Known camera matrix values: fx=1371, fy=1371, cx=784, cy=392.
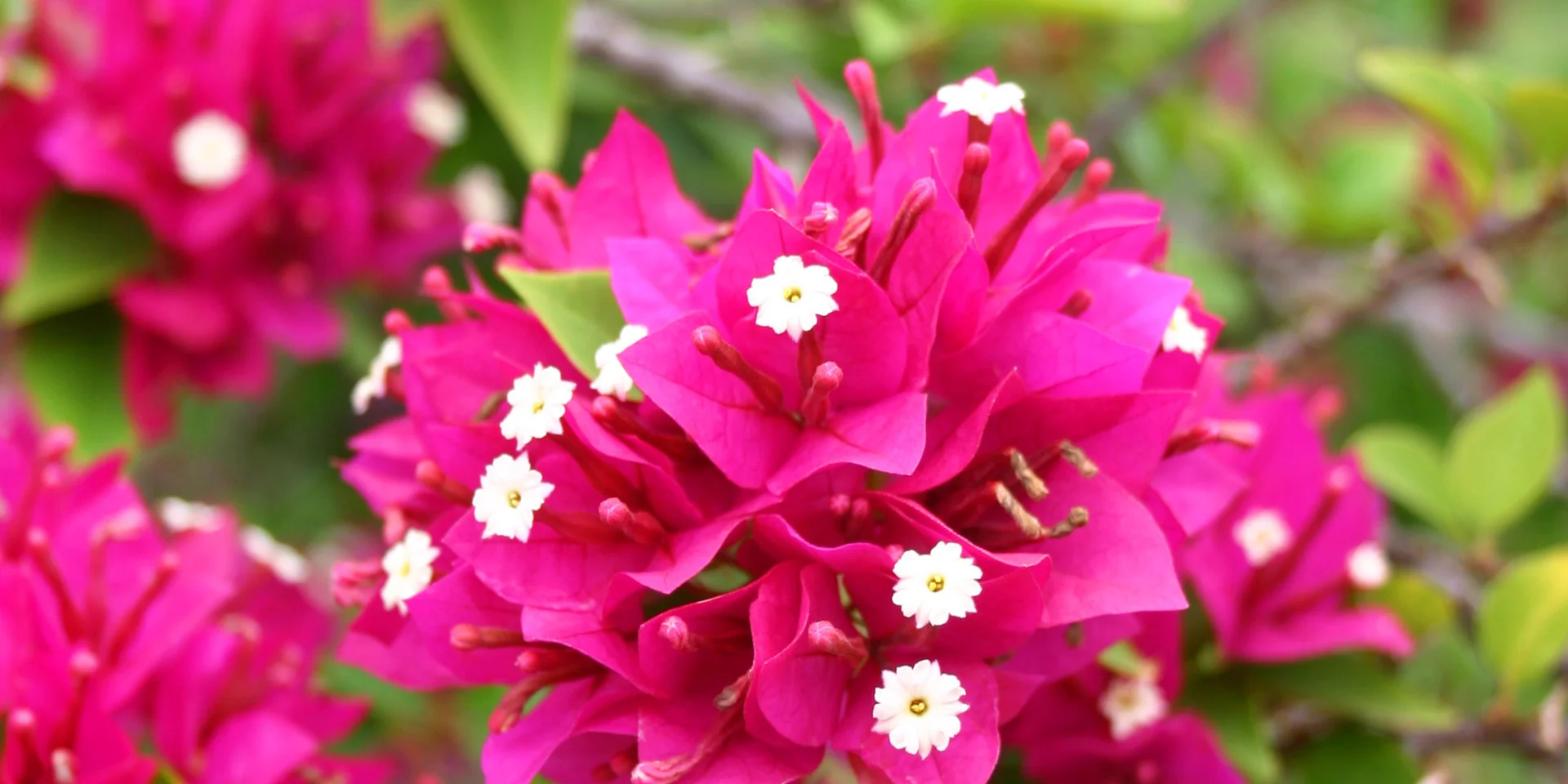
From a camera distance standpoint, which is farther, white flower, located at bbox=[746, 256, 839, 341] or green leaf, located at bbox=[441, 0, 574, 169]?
green leaf, located at bbox=[441, 0, 574, 169]

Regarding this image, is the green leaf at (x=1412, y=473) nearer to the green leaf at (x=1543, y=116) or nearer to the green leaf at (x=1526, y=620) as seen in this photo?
the green leaf at (x=1526, y=620)

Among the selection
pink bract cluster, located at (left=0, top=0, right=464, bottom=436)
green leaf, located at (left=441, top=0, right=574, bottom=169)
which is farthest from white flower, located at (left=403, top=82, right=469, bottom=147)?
green leaf, located at (left=441, top=0, right=574, bottom=169)

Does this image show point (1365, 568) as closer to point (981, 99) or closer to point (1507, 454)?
point (1507, 454)

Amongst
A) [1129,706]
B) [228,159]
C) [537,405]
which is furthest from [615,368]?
[228,159]

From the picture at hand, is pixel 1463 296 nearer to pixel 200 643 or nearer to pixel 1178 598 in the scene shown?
pixel 1178 598

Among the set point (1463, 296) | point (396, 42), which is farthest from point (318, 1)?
point (1463, 296)

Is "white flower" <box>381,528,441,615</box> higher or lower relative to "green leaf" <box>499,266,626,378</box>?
lower

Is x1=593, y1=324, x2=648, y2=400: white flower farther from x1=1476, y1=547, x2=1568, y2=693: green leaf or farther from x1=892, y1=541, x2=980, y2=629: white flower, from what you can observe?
x1=1476, y1=547, x2=1568, y2=693: green leaf
